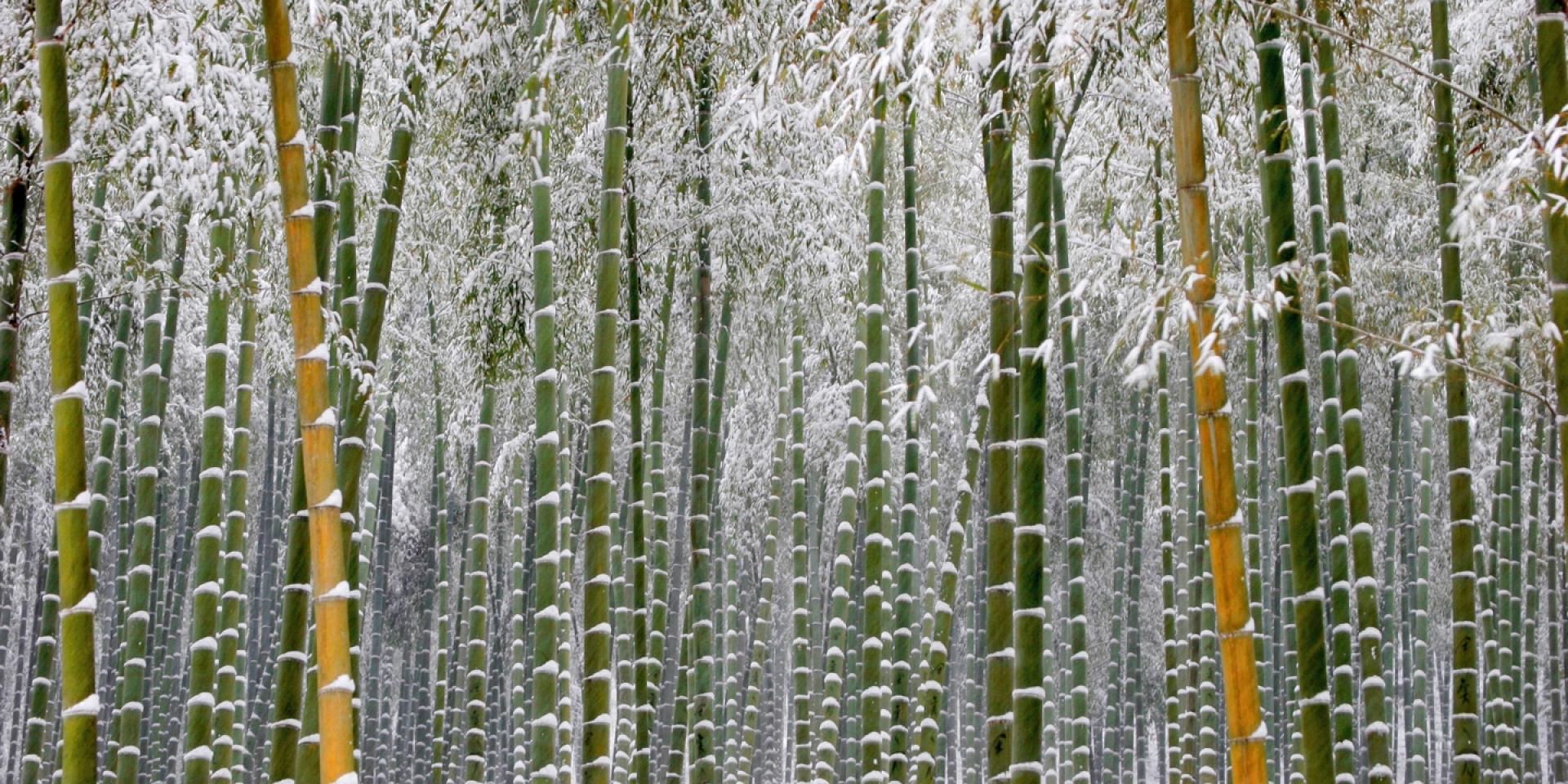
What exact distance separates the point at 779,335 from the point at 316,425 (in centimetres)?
501

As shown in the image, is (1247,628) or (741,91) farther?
(741,91)

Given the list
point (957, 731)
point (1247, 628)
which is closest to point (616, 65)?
point (1247, 628)

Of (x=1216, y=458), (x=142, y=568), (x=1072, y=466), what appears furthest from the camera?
(x=1072, y=466)

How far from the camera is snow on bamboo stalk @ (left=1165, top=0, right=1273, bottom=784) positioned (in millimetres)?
2416

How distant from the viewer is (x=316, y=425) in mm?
2516

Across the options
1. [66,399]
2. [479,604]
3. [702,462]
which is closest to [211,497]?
[66,399]

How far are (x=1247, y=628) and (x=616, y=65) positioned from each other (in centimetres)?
215

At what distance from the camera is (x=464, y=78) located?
4469mm

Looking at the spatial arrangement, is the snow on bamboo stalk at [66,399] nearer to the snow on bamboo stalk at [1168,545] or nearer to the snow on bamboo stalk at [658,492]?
the snow on bamboo stalk at [658,492]

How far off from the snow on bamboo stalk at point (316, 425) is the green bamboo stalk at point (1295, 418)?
1.93 meters

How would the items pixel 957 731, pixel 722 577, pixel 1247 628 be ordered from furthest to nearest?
pixel 957 731
pixel 722 577
pixel 1247 628

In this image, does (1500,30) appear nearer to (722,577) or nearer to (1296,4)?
(1296,4)

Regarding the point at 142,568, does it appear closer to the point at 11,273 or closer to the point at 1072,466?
the point at 11,273

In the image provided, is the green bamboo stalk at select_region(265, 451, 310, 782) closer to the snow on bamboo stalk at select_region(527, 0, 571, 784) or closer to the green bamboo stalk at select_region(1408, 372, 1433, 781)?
the snow on bamboo stalk at select_region(527, 0, 571, 784)
